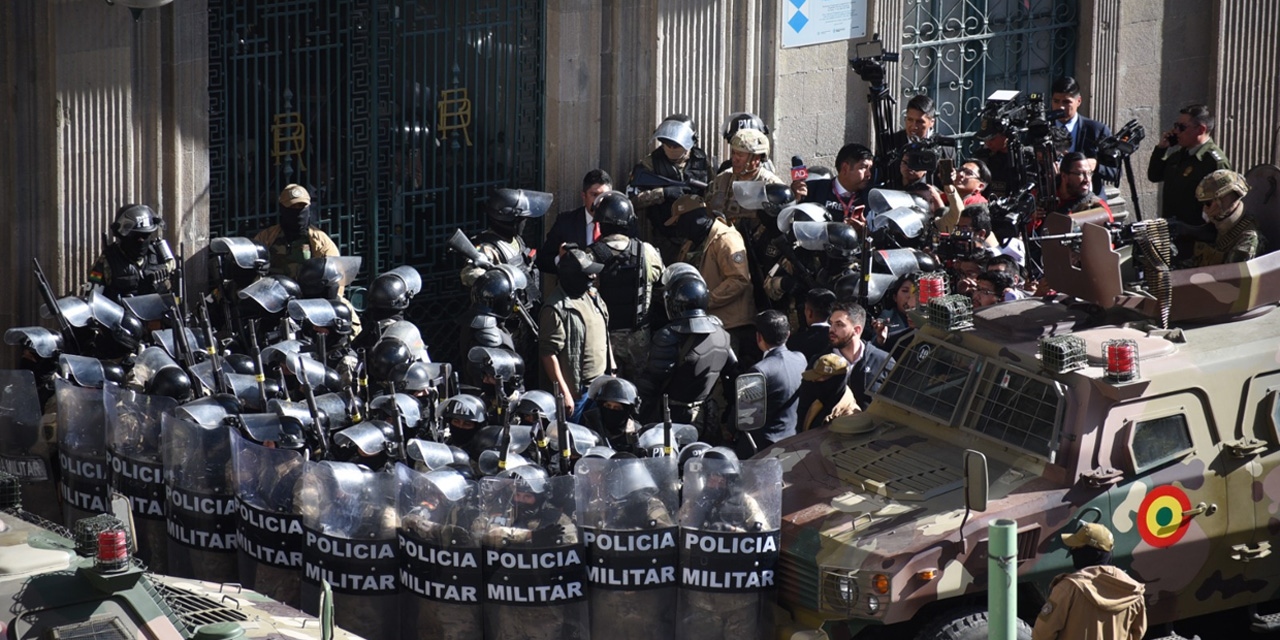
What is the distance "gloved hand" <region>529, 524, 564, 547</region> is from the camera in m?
→ 10.0

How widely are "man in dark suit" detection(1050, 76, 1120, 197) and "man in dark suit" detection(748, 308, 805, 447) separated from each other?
431cm

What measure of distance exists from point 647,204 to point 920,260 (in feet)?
8.87

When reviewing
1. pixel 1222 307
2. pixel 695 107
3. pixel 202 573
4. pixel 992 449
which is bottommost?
pixel 202 573

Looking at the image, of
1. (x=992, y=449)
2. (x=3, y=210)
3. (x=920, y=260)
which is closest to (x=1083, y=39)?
(x=920, y=260)

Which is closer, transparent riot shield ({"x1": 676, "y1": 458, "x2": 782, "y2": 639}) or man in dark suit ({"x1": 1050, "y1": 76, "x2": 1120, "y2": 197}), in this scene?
transparent riot shield ({"x1": 676, "y1": 458, "x2": 782, "y2": 639})

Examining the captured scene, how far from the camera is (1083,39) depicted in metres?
17.6

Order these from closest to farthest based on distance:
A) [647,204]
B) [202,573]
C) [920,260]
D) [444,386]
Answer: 1. [202,573]
2. [444,386]
3. [920,260]
4. [647,204]

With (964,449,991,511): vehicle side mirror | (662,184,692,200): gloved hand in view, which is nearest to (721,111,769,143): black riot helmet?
(662,184,692,200): gloved hand

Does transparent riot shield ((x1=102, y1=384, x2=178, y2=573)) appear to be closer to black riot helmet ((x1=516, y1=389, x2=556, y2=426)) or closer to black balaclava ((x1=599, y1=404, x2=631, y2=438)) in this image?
black riot helmet ((x1=516, y1=389, x2=556, y2=426))

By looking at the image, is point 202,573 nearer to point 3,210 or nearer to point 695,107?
point 3,210

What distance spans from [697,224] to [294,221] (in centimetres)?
323

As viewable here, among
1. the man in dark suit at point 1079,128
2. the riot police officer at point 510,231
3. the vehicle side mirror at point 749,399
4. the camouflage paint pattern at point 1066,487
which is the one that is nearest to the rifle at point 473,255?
the riot police officer at point 510,231

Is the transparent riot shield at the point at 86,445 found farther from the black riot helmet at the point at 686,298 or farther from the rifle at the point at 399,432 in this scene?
the black riot helmet at the point at 686,298

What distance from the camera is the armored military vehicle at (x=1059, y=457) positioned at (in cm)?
990
